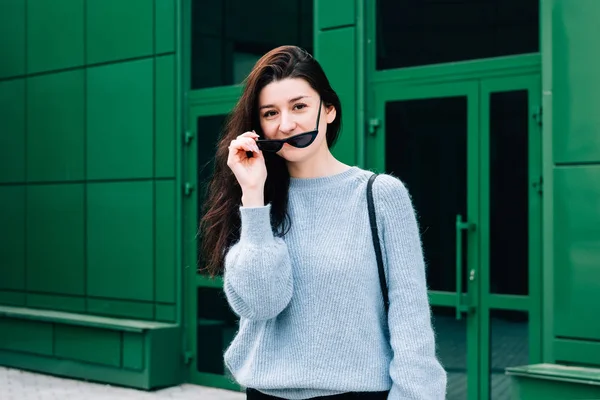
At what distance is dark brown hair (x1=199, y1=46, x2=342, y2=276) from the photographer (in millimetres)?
2268

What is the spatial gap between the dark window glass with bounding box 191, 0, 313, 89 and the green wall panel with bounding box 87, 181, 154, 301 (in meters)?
1.30

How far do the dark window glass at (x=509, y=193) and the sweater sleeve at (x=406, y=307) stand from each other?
3.91 metres

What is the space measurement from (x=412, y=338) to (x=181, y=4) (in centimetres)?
653

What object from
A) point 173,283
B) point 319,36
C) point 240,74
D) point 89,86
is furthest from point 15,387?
point 319,36

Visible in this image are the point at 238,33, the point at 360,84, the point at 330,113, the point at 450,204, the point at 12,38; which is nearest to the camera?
the point at 330,113

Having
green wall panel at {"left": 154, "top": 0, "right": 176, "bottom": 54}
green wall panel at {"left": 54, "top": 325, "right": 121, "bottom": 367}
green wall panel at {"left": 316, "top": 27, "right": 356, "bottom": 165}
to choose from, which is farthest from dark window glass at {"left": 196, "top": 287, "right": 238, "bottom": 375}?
green wall panel at {"left": 154, "top": 0, "right": 176, "bottom": 54}

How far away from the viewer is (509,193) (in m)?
6.03

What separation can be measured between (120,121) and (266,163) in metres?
6.54

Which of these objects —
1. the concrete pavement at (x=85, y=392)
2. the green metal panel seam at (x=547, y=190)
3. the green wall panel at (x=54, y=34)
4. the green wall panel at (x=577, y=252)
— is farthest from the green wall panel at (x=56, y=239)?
the green wall panel at (x=577, y=252)

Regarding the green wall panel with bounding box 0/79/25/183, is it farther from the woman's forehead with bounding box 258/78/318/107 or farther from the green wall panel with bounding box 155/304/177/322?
the woman's forehead with bounding box 258/78/318/107

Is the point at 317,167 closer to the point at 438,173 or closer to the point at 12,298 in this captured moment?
the point at 438,173

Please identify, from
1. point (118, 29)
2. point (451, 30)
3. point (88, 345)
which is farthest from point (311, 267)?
point (118, 29)

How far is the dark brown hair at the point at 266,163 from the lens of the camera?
2.27 metres

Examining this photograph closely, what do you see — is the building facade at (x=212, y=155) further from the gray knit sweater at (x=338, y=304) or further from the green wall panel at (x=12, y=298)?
the gray knit sweater at (x=338, y=304)
